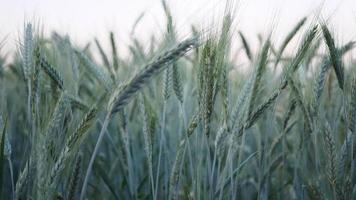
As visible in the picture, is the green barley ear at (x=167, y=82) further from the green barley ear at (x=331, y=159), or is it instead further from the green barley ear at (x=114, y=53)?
the green barley ear at (x=331, y=159)

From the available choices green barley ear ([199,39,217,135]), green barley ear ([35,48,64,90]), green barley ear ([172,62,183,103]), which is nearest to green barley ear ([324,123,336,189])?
green barley ear ([199,39,217,135])

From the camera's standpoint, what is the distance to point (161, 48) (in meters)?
1.45

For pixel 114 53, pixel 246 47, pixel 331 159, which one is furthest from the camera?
pixel 246 47

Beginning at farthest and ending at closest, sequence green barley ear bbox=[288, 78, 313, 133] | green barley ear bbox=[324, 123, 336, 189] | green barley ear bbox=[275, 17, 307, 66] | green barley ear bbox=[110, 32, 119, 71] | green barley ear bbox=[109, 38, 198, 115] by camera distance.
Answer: green barley ear bbox=[110, 32, 119, 71] < green barley ear bbox=[275, 17, 307, 66] < green barley ear bbox=[288, 78, 313, 133] < green barley ear bbox=[324, 123, 336, 189] < green barley ear bbox=[109, 38, 198, 115]

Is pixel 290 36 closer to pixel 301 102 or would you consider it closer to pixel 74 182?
pixel 301 102

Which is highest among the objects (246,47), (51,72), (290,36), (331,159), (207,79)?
(246,47)

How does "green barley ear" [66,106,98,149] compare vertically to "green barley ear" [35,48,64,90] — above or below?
below

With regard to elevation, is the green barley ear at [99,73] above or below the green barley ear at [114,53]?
below

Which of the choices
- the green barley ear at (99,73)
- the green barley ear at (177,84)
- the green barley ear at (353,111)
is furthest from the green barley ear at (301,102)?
the green barley ear at (99,73)

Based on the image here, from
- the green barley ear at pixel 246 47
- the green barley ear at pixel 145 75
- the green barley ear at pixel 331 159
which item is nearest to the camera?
the green barley ear at pixel 145 75

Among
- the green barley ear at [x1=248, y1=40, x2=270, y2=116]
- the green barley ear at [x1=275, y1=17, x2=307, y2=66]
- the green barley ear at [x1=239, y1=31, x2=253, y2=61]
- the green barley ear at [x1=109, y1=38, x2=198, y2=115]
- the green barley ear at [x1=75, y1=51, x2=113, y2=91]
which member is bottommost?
the green barley ear at [x1=109, y1=38, x2=198, y2=115]

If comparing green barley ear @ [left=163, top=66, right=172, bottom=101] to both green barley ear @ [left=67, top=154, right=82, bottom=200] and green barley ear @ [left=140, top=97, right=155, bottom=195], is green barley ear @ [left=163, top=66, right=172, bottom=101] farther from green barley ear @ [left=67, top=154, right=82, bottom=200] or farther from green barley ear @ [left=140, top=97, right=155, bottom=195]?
green barley ear @ [left=67, top=154, right=82, bottom=200]

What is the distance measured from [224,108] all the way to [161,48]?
0.93 feet

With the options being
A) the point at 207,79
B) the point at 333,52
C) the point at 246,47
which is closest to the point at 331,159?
the point at 333,52
